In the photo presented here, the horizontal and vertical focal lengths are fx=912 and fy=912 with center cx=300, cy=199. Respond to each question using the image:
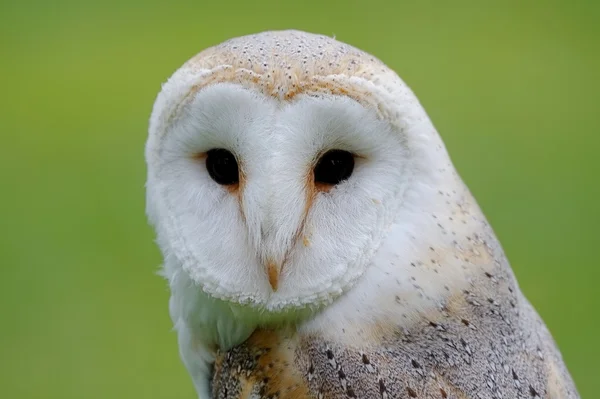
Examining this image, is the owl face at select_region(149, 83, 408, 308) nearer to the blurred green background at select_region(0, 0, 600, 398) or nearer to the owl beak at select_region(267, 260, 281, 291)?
the owl beak at select_region(267, 260, 281, 291)

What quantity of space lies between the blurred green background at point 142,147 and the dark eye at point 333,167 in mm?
1871

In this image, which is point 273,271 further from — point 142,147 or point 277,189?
point 142,147

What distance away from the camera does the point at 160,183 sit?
4.58 feet

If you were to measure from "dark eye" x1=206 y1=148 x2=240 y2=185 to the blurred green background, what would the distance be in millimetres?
1812

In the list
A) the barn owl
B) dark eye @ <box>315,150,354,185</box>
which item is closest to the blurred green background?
the barn owl

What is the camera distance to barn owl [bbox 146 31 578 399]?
1.24m

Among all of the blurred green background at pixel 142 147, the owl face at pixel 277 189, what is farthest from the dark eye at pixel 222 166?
the blurred green background at pixel 142 147

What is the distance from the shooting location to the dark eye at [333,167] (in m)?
1.27

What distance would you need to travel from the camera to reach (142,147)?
3.85 meters

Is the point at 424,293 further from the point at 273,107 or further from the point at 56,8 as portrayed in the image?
the point at 56,8

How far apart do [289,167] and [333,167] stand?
0.27ft

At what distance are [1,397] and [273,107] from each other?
7.02 ft

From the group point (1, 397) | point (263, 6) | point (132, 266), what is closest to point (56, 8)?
point (263, 6)

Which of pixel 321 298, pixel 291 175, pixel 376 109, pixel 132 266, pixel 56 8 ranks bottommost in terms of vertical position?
pixel 132 266
